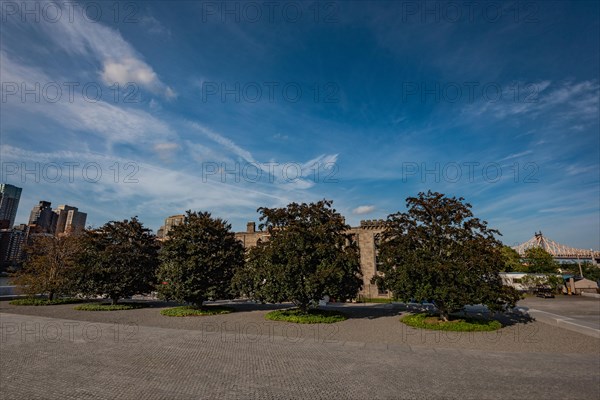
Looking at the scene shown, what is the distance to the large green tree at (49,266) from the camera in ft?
99.3

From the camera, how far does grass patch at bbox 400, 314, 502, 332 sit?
17656mm

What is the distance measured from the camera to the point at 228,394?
28.1ft

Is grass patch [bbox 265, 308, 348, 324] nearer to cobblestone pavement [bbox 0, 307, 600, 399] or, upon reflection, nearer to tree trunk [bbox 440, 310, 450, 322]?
cobblestone pavement [bbox 0, 307, 600, 399]

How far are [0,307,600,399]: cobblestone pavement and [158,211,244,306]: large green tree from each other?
8.77 m

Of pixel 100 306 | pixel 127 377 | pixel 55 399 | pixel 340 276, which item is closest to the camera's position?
pixel 55 399

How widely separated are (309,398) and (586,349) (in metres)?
14.2

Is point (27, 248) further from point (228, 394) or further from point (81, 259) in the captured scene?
point (228, 394)

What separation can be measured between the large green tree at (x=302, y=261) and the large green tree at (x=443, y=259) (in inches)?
115

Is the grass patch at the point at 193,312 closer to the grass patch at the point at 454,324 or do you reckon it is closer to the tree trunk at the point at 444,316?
the grass patch at the point at 454,324

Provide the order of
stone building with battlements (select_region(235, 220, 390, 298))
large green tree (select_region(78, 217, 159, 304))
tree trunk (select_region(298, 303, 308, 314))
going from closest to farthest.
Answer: tree trunk (select_region(298, 303, 308, 314)), large green tree (select_region(78, 217, 159, 304)), stone building with battlements (select_region(235, 220, 390, 298))

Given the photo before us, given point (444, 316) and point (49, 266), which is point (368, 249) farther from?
point (49, 266)

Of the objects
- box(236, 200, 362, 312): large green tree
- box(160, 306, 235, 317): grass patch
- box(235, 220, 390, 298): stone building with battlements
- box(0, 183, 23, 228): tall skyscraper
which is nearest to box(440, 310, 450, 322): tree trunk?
box(236, 200, 362, 312): large green tree

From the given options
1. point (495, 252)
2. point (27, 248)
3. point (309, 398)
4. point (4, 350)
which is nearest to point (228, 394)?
point (309, 398)

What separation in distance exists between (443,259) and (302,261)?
30.3 feet
